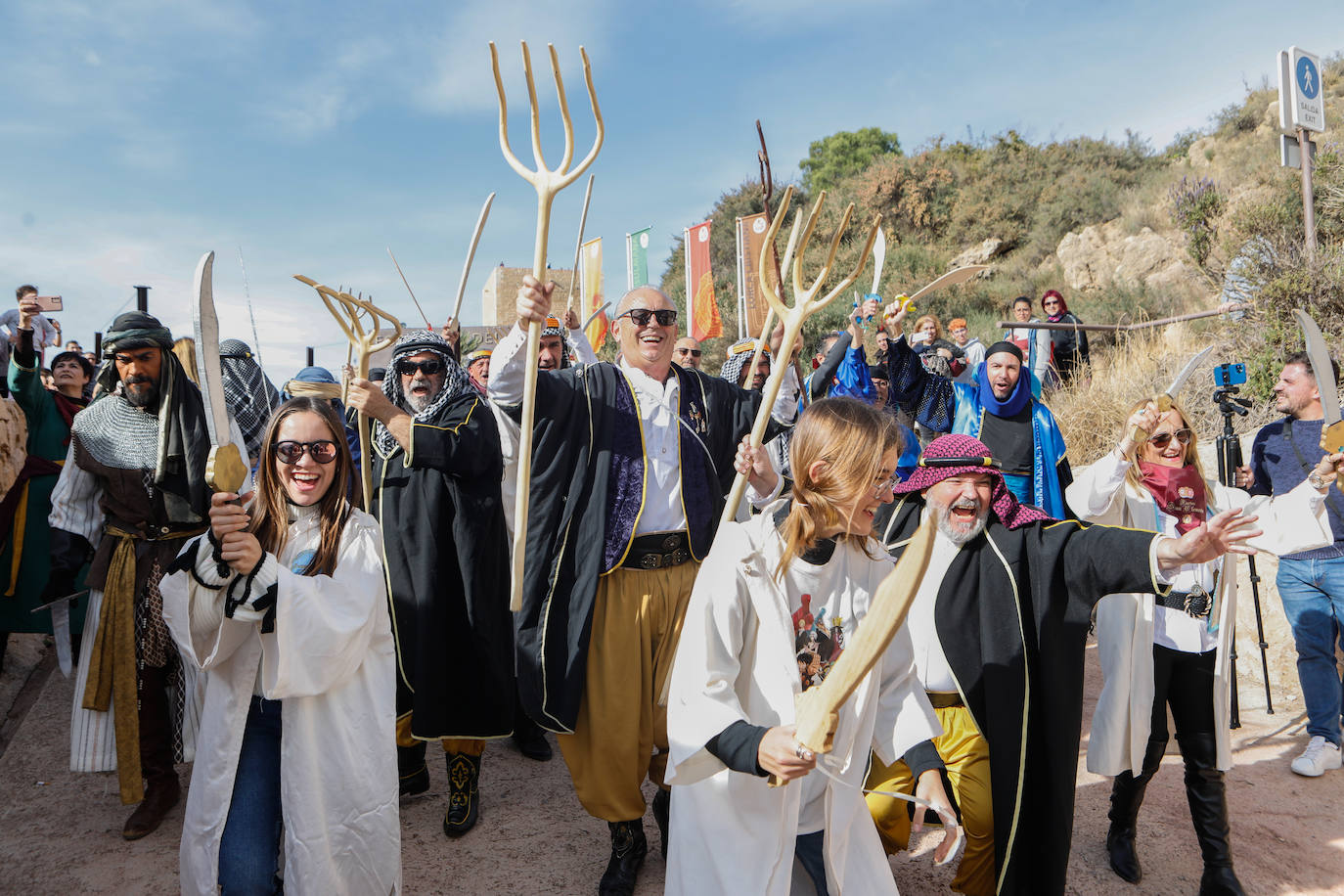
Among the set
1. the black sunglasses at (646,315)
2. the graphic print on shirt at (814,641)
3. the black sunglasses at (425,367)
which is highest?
the black sunglasses at (646,315)

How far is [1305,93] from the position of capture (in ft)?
29.3

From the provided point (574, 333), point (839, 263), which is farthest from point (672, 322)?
point (839, 263)

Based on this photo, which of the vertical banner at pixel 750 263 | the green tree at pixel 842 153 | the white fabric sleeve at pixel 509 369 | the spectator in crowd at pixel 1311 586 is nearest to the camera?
the white fabric sleeve at pixel 509 369

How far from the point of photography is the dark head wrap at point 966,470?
9.25ft

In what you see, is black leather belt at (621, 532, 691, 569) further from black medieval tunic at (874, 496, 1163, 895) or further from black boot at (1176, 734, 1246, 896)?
black boot at (1176, 734, 1246, 896)

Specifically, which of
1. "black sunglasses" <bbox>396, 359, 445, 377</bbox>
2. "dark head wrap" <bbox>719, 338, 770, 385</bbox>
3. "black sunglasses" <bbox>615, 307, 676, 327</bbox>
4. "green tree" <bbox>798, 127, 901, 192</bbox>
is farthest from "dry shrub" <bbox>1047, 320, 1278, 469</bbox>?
"green tree" <bbox>798, 127, 901, 192</bbox>

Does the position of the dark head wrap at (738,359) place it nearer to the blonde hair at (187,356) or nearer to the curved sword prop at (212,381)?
the blonde hair at (187,356)

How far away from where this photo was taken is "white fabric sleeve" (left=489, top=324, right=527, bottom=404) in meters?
2.94

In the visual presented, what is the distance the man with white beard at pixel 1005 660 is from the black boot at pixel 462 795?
71.3 inches

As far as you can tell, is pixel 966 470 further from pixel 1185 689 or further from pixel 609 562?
pixel 1185 689

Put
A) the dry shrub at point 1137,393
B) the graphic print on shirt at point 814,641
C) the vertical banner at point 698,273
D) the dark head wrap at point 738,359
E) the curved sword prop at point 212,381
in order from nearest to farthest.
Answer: the curved sword prop at point 212,381 < the graphic print on shirt at point 814,641 < the dark head wrap at point 738,359 < the dry shrub at point 1137,393 < the vertical banner at point 698,273

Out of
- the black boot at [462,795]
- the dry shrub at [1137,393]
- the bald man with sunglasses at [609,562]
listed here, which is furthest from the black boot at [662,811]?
the dry shrub at [1137,393]

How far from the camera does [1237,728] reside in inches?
199

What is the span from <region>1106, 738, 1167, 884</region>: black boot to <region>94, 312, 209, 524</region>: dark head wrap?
3.81 metres
